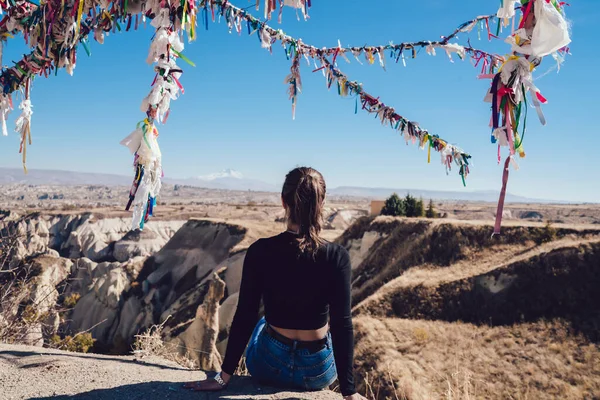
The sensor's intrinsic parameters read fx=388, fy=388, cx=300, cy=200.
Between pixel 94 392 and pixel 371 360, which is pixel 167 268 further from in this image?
pixel 94 392

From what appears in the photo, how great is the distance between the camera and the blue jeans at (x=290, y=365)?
285 centimetres

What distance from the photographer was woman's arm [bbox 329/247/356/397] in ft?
8.87

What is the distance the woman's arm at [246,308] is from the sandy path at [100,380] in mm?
385

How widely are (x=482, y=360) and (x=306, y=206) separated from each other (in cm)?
1334

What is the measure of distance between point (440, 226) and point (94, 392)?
22.1 m

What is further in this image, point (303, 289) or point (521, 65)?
point (303, 289)

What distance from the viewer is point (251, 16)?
5.37 metres

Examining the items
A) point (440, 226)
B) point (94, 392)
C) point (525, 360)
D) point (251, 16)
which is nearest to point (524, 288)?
point (525, 360)

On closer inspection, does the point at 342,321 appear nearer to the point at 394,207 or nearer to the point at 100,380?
the point at 100,380

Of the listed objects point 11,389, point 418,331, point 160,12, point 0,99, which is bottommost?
point 418,331

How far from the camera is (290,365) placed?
113 inches

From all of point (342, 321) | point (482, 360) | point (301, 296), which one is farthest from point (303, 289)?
point (482, 360)

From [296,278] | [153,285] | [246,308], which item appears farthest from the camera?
[153,285]

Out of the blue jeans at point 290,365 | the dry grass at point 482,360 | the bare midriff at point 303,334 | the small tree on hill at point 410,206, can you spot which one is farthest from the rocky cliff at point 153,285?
the bare midriff at point 303,334
